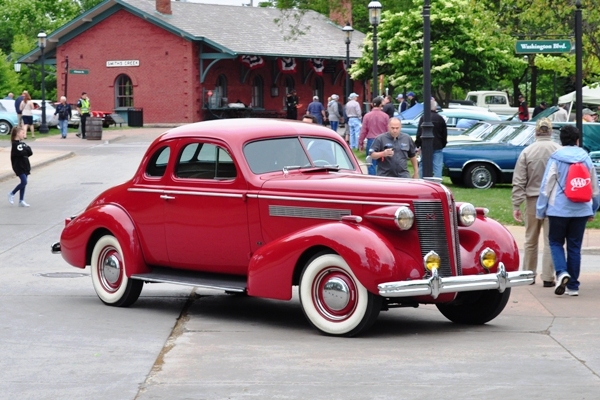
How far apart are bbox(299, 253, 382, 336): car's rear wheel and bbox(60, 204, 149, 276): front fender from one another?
219 cm

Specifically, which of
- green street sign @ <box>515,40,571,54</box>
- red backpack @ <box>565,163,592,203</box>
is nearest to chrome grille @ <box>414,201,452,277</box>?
red backpack @ <box>565,163,592,203</box>

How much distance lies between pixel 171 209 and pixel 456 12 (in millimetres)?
38594

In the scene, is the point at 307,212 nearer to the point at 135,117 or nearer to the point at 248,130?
the point at 248,130

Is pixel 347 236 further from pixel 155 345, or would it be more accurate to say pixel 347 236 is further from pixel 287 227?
pixel 155 345

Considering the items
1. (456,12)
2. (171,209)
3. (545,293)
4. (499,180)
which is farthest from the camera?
(456,12)

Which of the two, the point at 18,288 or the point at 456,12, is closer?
the point at 18,288

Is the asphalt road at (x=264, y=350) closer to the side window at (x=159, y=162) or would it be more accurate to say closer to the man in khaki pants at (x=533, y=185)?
the man in khaki pants at (x=533, y=185)

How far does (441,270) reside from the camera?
923cm

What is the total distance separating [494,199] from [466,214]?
1235 cm

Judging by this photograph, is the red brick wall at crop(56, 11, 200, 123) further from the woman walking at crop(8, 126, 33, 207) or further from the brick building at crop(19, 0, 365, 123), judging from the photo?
the woman walking at crop(8, 126, 33, 207)

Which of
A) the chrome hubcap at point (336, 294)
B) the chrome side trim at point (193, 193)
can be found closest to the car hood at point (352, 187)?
the chrome side trim at point (193, 193)

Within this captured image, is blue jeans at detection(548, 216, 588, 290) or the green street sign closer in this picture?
blue jeans at detection(548, 216, 588, 290)

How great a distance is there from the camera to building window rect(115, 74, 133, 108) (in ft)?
191

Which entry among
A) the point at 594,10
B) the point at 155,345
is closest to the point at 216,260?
the point at 155,345
